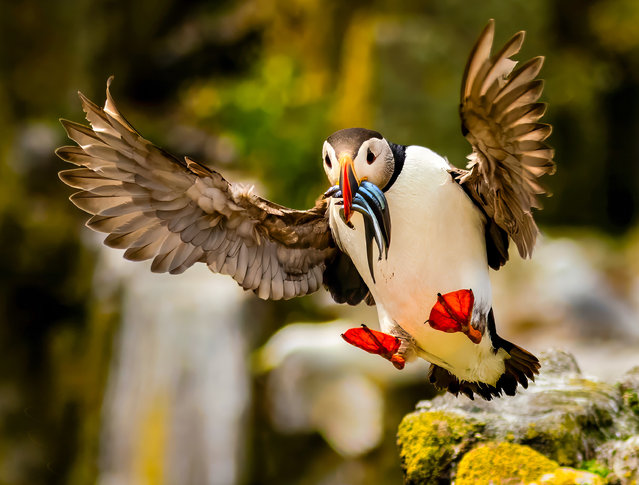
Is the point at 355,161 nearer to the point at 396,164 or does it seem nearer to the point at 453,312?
the point at 396,164

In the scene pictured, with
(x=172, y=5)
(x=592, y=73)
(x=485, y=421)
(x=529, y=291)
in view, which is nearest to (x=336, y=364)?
(x=529, y=291)

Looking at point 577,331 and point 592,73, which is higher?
point 592,73

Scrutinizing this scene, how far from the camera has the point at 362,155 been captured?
206 cm

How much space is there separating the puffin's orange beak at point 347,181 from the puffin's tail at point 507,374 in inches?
25.5

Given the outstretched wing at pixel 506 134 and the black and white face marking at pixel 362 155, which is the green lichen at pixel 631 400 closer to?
the outstretched wing at pixel 506 134

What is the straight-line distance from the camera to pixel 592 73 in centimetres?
743

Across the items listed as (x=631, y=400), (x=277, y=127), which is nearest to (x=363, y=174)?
(x=631, y=400)

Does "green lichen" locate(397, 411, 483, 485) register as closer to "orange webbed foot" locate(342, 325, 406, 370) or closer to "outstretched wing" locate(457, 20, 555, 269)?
"orange webbed foot" locate(342, 325, 406, 370)

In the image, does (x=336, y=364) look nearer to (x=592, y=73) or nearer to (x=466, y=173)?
(x=466, y=173)

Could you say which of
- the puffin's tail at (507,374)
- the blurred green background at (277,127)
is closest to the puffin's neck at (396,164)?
the puffin's tail at (507,374)

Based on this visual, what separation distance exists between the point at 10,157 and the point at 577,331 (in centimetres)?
485

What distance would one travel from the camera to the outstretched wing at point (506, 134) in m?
1.85

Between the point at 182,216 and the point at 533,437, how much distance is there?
1234 mm

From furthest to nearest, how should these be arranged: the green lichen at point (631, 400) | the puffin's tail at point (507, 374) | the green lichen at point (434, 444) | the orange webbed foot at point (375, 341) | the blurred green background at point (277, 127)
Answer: the blurred green background at point (277, 127)
the green lichen at point (631, 400)
the green lichen at point (434, 444)
the puffin's tail at point (507, 374)
the orange webbed foot at point (375, 341)
